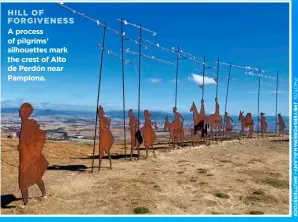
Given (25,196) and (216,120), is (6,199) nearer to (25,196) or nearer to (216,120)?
(25,196)

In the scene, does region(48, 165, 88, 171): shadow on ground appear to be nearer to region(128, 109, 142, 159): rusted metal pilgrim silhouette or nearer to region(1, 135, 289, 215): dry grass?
region(1, 135, 289, 215): dry grass

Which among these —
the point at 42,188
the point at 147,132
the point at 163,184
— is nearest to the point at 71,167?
the point at 147,132

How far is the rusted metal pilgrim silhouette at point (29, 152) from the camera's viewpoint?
456 inches

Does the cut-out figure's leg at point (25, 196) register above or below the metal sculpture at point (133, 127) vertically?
below

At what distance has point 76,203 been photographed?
1222cm

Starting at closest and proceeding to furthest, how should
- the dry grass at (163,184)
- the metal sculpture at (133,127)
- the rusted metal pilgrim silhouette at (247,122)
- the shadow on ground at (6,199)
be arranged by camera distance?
the dry grass at (163,184)
the shadow on ground at (6,199)
the metal sculpture at (133,127)
the rusted metal pilgrim silhouette at (247,122)

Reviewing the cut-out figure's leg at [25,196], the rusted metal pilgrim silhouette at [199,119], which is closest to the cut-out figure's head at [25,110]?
the cut-out figure's leg at [25,196]

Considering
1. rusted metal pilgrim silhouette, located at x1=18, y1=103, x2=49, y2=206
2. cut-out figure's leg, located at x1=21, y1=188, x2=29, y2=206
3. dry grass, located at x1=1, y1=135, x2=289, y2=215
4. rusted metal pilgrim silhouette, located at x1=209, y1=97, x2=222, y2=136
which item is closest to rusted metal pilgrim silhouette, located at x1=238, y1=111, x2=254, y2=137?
rusted metal pilgrim silhouette, located at x1=209, y1=97, x2=222, y2=136

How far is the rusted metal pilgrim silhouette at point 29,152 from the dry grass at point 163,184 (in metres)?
0.77

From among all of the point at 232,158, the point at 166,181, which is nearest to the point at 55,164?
the point at 166,181

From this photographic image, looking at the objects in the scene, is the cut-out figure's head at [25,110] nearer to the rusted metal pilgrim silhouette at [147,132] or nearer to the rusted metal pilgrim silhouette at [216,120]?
the rusted metal pilgrim silhouette at [147,132]

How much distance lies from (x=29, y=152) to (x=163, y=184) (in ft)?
17.7

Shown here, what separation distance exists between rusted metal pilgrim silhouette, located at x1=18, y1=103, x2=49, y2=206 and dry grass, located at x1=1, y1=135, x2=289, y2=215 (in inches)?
30.2

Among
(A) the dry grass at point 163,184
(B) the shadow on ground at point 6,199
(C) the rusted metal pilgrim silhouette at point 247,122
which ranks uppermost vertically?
(C) the rusted metal pilgrim silhouette at point 247,122
